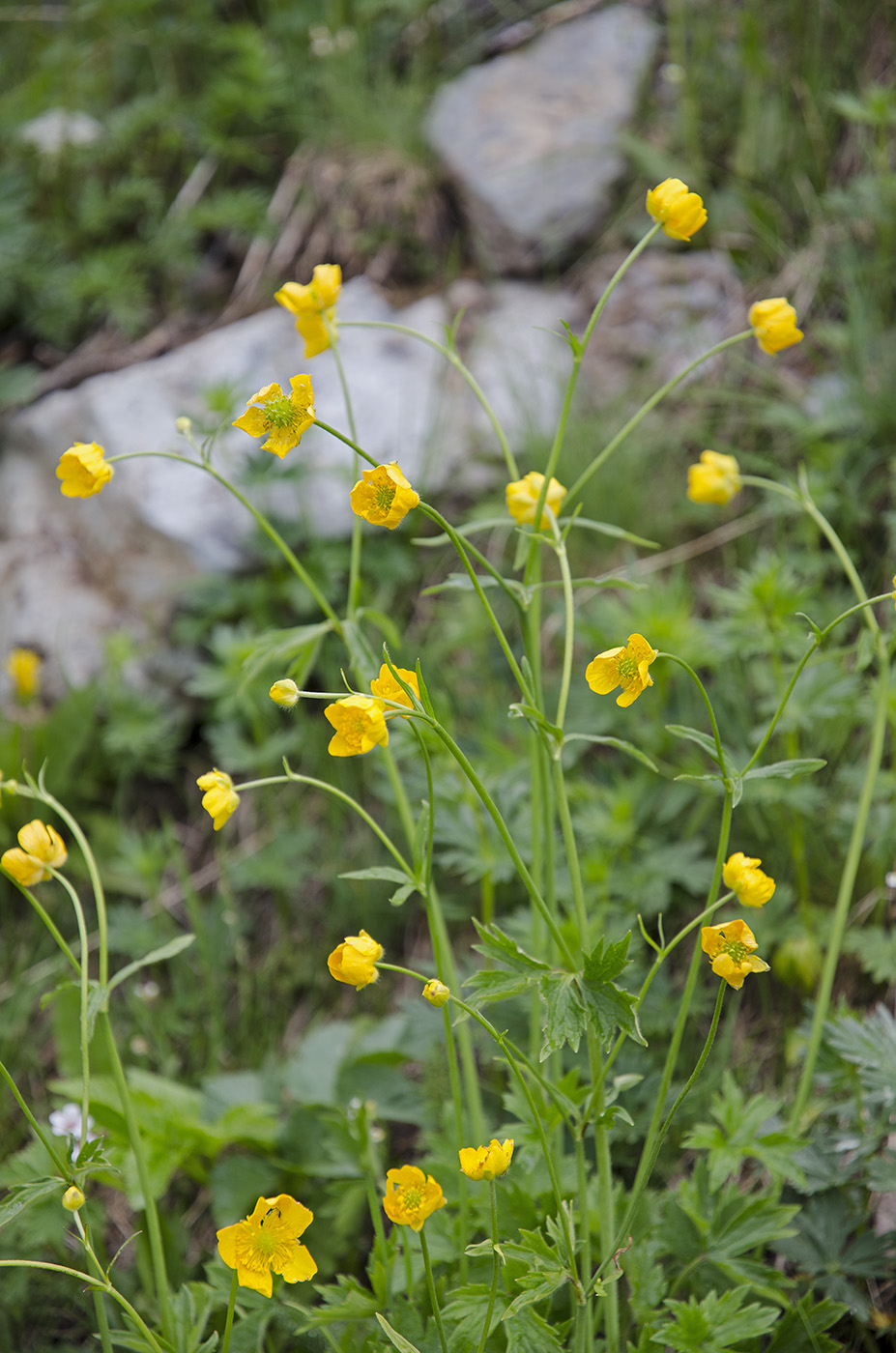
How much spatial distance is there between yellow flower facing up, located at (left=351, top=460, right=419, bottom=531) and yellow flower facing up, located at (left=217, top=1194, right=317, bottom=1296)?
24.5 inches

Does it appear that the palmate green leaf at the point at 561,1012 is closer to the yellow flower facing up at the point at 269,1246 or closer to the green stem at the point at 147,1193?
the yellow flower facing up at the point at 269,1246

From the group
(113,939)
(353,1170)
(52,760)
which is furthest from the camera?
(52,760)

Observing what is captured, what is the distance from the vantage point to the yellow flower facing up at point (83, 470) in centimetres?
106

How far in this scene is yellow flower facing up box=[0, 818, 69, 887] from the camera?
103cm

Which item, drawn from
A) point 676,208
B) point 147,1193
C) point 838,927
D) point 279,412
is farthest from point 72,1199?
point 676,208

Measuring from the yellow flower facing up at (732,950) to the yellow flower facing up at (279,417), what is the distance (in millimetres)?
569

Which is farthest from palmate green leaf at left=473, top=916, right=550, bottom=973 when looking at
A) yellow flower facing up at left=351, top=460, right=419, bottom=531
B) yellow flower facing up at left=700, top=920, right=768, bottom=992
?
yellow flower facing up at left=351, top=460, right=419, bottom=531

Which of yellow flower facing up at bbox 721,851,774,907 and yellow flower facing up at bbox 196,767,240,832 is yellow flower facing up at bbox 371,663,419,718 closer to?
yellow flower facing up at bbox 196,767,240,832

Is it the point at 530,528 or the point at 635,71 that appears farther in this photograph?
the point at 635,71

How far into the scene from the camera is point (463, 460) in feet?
7.84

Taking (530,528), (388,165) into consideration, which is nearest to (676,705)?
(530,528)

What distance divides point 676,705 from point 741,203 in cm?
154

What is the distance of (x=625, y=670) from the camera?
0.93m

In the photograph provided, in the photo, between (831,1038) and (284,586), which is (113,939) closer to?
(284,586)
